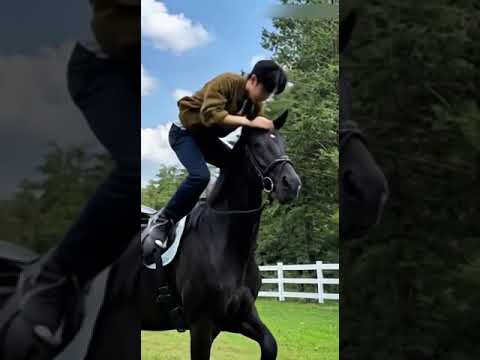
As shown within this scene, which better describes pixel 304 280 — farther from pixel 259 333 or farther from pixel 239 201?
pixel 239 201

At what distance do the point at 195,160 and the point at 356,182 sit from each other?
915 mm

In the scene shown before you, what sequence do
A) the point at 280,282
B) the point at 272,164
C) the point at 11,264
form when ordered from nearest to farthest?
the point at 272,164 → the point at 280,282 → the point at 11,264

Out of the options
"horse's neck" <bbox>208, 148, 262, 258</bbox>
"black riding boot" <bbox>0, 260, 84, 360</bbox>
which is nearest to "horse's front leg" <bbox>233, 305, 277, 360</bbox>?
"horse's neck" <bbox>208, 148, 262, 258</bbox>

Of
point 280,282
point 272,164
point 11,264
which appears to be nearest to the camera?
point 272,164

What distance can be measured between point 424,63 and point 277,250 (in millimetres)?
1450

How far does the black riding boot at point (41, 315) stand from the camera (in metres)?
4.15

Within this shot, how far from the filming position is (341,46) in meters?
4.24

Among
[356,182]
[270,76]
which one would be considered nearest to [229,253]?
[356,182]

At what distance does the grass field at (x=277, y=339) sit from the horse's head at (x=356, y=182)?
0.54 meters

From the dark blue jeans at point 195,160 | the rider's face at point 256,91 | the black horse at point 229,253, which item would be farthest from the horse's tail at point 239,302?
the rider's face at point 256,91

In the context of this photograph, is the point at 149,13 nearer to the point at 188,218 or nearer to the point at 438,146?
the point at 188,218

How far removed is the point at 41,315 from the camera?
165 inches

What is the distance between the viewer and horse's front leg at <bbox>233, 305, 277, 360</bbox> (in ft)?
12.8

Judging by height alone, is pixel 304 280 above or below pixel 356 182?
below
